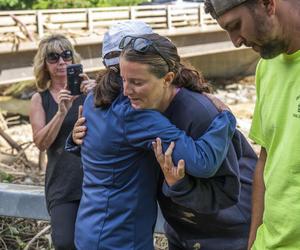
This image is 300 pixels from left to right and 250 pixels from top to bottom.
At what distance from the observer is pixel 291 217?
7.09 ft

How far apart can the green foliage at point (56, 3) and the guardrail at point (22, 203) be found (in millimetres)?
17875

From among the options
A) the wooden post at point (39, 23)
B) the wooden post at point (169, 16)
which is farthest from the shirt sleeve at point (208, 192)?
the wooden post at point (169, 16)

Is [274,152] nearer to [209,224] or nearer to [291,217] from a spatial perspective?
[291,217]

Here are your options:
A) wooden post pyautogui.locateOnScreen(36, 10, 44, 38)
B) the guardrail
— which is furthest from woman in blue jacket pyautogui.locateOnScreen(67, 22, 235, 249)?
wooden post pyautogui.locateOnScreen(36, 10, 44, 38)

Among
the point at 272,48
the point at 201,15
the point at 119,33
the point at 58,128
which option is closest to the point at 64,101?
the point at 58,128

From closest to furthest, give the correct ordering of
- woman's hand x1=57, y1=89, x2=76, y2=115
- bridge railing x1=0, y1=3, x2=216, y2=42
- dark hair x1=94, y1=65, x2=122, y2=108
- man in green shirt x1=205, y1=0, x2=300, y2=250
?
man in green shirt x1=205, y1=0, x2=300, y2=250 → dark hair x1=94, y1=65, x2=122, y2=108 → woman's hand x1=57, y1=89, x2=76, y2=115 → bridge railing x1=0, y1=3, x2=216, y2=42

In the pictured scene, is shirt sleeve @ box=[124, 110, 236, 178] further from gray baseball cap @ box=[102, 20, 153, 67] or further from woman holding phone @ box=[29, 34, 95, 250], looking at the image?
woman holding phone @ box=[29, 34, 95, 250]

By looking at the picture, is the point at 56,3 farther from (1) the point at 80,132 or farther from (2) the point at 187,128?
(2) the point at 187,128

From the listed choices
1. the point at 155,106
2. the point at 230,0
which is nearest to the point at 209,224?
the point at 155,106

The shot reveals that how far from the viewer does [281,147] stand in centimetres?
217

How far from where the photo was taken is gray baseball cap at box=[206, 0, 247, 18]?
6.65 feet

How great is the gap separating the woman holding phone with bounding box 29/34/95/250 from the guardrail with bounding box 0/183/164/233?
0.10 metres

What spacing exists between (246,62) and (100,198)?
26145mm

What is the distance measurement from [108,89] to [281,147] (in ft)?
2.67
